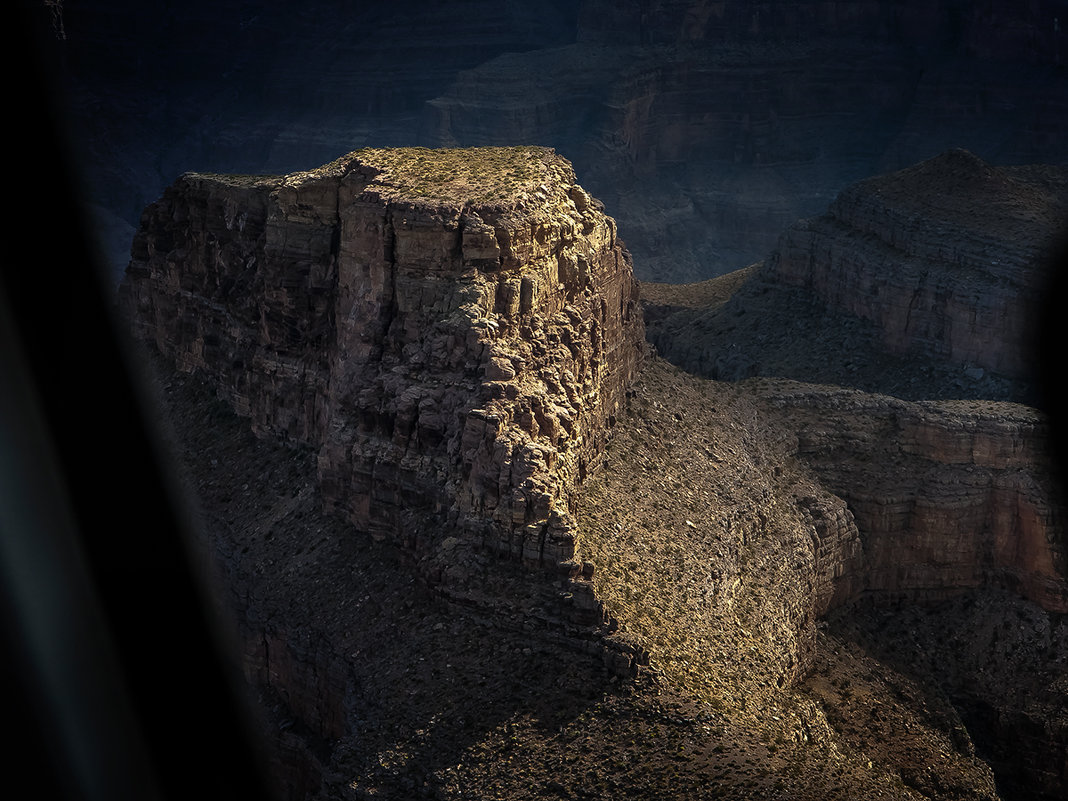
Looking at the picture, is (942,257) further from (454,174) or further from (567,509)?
(567,509)

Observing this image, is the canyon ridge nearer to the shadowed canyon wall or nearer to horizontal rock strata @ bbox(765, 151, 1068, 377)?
horizontal rock strata @ bbox(765, 151, 1068, 377)

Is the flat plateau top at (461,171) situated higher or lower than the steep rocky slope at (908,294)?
higher

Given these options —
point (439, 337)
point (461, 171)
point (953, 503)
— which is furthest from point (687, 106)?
point (439, 337)

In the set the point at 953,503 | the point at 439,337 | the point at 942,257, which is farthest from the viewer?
the point at 942,257

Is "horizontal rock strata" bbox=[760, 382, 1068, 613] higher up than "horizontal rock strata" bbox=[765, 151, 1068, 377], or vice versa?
"horizontal rock strata" bbox=[765, 151, 1068, 377]

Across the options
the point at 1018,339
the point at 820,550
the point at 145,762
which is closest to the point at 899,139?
the point at 1018,339

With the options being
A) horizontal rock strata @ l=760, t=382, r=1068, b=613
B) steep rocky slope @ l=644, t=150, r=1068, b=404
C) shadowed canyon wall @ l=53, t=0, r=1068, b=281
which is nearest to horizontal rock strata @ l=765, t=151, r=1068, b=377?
steep rocky slope @ l=644, t=150, r=1068, b=404

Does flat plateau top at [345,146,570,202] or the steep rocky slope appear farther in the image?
the steep rocky slope

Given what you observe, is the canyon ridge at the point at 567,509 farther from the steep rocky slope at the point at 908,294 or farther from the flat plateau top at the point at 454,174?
the steep rocky slope at the point at 908,294

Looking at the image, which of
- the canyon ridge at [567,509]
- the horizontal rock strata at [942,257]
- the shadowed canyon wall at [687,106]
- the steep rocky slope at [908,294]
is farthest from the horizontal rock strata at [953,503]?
the shadowed canyon wall at [687,106]
